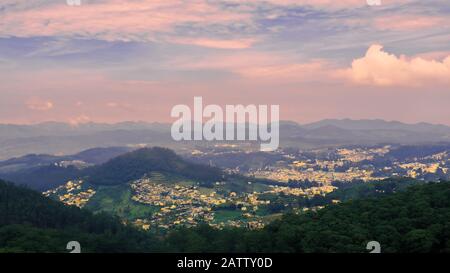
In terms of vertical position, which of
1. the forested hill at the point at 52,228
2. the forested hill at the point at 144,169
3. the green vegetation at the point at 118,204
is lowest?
the green vegetation at the point at 118,204

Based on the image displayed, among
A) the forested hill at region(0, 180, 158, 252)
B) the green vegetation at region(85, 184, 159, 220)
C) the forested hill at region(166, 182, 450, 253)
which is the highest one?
the forested hill at region(166, 182, 450, 253)

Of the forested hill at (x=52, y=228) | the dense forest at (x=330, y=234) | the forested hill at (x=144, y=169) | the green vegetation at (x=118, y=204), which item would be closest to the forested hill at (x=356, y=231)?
the dense forest at (x=330, y=234)

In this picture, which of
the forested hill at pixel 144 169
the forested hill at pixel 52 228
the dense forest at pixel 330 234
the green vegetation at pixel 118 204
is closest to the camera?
the dense forest at pixel 330 234

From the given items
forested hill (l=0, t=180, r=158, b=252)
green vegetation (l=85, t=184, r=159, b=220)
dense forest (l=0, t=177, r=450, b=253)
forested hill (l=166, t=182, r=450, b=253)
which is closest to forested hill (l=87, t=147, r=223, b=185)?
green vegetation (l=85, t=184, r=159, b=220)

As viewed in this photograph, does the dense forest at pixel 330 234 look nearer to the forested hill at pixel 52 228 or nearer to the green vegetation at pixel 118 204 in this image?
the forested hill at pixel 52 228

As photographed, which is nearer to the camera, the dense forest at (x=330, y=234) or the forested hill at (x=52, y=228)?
the dense forest at (x=330, y=234)

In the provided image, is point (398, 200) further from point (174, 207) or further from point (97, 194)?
point (97, 194)

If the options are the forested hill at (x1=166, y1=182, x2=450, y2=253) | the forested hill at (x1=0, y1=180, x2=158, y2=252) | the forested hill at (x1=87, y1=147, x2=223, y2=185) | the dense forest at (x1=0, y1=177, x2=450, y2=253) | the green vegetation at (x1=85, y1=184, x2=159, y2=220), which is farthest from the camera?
the forested hill at (x1=87, y1=147, x2=223, y2=185)

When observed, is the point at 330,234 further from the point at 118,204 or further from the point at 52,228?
the point at 118,204

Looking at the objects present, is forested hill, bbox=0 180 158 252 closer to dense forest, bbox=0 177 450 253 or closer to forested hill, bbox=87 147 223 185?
dense forest, bbox=0 177 450 253

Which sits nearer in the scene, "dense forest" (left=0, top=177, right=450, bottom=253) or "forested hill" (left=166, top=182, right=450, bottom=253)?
"forested hill" (left=166, top=182, right=450, bottom=253)
